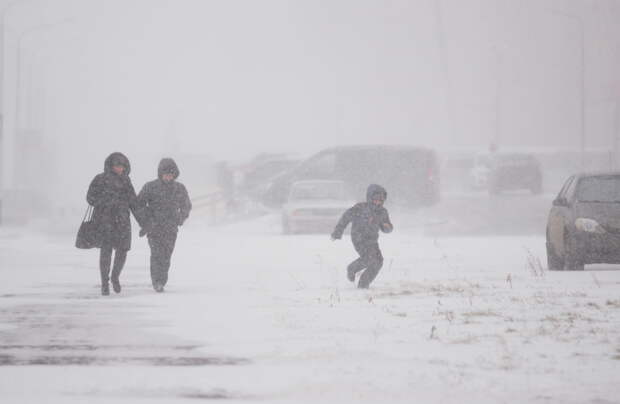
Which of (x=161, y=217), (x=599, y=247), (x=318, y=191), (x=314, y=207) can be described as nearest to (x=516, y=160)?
(x=318, y=191)

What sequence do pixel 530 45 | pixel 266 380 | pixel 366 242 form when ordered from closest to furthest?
pixel 266 380 < pixel 366 242 < pixel 530 45

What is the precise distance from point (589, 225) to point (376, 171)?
63.1 feet

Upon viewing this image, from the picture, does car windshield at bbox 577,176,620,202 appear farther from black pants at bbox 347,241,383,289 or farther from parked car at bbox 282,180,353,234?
parked car at bbox 282,180,353,234

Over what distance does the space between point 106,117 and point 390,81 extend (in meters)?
49.9

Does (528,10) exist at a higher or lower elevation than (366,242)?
higher

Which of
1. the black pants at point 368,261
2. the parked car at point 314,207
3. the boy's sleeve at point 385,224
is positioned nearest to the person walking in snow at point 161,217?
the black pants at point 368,261

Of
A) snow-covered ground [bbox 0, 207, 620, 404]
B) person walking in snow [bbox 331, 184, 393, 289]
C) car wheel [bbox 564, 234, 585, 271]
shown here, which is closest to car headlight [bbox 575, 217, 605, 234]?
car wheel [bbox 564, 234, 585, 271]

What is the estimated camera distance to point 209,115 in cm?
18675

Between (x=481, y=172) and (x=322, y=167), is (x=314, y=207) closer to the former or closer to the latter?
(x=322, y=167)

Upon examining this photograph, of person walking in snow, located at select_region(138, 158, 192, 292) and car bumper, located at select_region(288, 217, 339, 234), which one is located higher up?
person walking in snow, located at select_region(138, 158, 192, 292)

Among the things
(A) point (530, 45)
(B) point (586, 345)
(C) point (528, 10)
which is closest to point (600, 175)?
(B) point (586, 345)

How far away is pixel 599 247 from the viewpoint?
1359 cm

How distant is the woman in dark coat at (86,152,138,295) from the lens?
11.4 m

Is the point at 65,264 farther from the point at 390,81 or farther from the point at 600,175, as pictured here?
the point at 390,81
